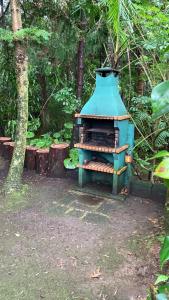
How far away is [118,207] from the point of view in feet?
10.4

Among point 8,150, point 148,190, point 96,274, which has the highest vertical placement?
point 8,150

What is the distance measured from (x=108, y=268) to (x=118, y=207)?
109cm

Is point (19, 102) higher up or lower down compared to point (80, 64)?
lower down

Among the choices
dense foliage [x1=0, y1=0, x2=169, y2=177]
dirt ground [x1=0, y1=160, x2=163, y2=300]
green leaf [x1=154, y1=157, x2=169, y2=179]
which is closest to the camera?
green leaf [x1=154, y1=157, x2=169, y2=179]

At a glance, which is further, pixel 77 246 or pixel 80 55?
pixel 80 55

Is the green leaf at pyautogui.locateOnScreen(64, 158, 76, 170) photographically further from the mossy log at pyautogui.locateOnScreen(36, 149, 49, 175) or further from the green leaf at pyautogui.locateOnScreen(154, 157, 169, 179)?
the green leaf at pyautogui.locateOnScreen(154, 157, 169, 179)

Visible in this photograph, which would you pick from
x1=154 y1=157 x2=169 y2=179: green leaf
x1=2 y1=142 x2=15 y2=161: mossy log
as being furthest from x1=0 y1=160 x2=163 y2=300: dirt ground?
x1=154 y1=157 x2=169 y2=179: green leaf

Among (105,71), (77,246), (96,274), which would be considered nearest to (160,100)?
(96,274)

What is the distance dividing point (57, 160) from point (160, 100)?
11.3 ft

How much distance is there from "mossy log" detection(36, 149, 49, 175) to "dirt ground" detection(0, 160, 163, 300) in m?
0.61

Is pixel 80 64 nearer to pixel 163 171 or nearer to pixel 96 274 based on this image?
pixel 96 274

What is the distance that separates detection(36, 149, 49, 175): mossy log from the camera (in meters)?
4.06

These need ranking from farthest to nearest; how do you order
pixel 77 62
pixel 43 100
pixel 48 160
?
pixel 43 100 < pixel 77 62 < pixel 48 160

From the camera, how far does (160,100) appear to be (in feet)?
1.87
